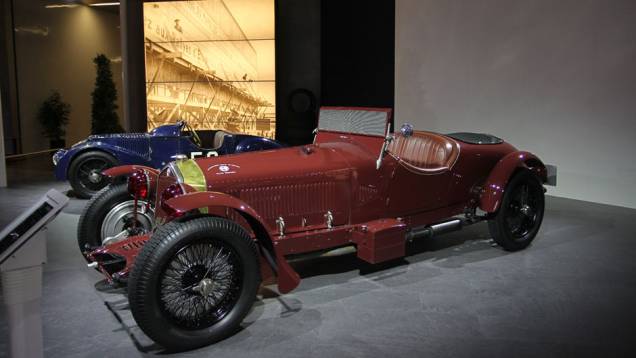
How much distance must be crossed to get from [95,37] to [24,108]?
344 centimetres

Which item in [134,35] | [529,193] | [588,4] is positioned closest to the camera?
[529,193]

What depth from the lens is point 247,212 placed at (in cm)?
332

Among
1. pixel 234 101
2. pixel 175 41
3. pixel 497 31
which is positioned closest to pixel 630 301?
pixel 497 31

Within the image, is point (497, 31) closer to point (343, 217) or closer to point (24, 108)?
point (343, 217)

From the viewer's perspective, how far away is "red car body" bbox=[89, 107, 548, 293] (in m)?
3.50

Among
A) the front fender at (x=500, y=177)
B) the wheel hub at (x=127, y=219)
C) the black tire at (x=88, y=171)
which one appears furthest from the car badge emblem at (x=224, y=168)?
the black tire at (x=88, y=171)

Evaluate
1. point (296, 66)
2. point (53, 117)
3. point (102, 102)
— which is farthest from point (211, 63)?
point (53, 117)

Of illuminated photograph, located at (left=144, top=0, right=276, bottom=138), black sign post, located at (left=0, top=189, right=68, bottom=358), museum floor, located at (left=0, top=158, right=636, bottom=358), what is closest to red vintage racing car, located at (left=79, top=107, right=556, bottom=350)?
museum floor, located at (left=0, top=158, right=636, bottom=358)

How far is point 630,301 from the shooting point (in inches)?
147

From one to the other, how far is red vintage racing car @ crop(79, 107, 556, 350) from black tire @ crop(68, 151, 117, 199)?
11.4 feet

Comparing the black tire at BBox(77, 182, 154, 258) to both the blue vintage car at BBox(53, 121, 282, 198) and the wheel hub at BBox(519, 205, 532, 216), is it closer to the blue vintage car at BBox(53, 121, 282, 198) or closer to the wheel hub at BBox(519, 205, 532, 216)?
the blue vintage car at BBox(53, 121, 282, 198)

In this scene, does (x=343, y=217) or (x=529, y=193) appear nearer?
(x=343, y=217)

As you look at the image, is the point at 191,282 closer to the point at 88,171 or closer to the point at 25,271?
the point at 25,271

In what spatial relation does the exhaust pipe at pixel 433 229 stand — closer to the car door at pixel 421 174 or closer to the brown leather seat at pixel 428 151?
the car door at pixel 421 174
